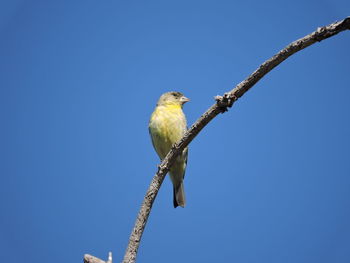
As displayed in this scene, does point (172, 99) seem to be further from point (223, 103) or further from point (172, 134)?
point (223, 103)

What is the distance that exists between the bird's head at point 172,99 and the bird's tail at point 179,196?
5.55 ft

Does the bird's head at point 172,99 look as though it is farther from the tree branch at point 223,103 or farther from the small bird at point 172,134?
the tree branch at point 223,103

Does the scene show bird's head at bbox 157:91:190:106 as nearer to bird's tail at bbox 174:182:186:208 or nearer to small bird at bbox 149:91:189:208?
small bird at bbox 149:91:189:208

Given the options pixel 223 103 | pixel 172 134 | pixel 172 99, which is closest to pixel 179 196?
pixel 172 134

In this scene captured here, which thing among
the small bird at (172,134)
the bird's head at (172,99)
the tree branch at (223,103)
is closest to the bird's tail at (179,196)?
the small bird at (172,134)

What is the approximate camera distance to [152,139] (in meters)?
7.75

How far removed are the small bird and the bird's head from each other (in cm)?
23

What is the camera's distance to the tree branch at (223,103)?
122 inches

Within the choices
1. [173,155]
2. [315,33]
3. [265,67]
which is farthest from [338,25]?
[173,155]

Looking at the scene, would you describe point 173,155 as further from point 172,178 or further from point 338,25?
point 172,178

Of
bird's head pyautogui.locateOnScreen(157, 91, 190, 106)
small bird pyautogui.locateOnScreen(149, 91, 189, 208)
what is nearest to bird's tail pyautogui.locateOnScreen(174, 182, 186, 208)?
small bird pyautogui.locateOnScreen(149, 91, 189, 208)

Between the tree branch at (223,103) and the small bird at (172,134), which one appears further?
the small bird at (172,134)

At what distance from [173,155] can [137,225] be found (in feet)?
3.12

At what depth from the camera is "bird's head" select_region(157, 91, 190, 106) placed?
27.3ft
